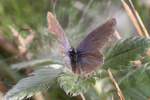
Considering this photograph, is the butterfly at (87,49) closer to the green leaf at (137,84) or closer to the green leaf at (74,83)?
the green leaf at (74,83)

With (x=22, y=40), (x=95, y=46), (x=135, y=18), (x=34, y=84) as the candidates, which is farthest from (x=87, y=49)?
(x=22, y=40)

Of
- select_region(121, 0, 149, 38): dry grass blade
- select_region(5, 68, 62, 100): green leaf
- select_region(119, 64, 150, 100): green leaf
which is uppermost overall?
select_region(121, 0, 149, 38): dry grass blade

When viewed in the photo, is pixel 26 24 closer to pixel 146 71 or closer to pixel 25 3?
pixel 25 3

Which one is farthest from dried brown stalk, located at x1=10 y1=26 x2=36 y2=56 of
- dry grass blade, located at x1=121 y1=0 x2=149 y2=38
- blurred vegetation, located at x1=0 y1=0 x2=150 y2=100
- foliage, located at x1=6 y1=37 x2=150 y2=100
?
foliage, located at x1=6 y1=37 x2=150 y2=100

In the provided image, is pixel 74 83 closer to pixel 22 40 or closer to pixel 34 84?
pixel 34 84

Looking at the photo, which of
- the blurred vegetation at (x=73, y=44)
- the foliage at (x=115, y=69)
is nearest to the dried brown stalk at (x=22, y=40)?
the blurred vegetation at (x=73, y=44)

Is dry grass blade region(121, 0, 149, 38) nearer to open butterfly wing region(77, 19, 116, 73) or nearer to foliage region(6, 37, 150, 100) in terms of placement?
foliage region(6, 37, 150, 100)

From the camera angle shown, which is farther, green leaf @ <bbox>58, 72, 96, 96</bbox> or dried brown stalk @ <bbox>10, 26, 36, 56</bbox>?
dried brown stalk @ <bbox>10, 26, 36, 56</bbox>
